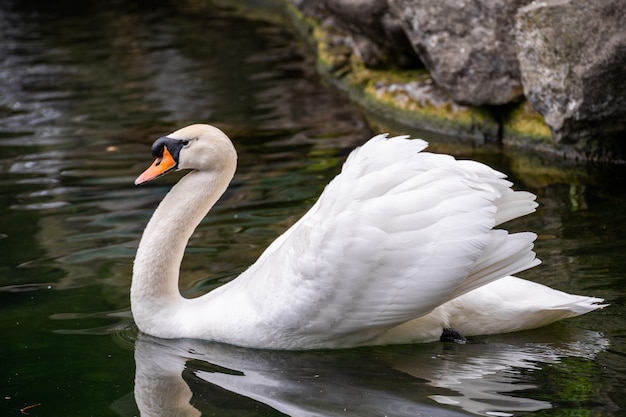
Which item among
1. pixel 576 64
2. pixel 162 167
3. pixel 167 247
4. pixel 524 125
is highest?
pixel 576 64

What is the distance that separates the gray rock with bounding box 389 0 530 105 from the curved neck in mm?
3818

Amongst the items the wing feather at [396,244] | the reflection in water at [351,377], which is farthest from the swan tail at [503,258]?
the reflection in water at [351,377]

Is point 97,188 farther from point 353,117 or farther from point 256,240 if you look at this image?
point 353,117

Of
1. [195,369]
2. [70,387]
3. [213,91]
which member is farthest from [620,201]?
[213,91]

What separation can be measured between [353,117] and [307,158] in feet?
5.68

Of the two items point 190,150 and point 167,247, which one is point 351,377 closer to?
point 167,247

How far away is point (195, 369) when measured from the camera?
4984mm

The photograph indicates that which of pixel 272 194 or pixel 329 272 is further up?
pixel 329 272

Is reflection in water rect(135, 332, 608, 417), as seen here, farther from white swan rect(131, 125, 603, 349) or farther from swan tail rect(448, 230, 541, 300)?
swan tail rect(448, 230, 541, 300)

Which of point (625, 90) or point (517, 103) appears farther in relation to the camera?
point (517, 103)

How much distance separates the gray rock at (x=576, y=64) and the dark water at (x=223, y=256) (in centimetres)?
43

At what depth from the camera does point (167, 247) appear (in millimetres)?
5438

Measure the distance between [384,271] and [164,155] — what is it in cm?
135

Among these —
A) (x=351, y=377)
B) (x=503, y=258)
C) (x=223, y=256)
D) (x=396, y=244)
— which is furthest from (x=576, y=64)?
(x=351, y=377)
